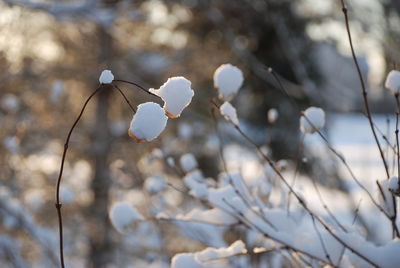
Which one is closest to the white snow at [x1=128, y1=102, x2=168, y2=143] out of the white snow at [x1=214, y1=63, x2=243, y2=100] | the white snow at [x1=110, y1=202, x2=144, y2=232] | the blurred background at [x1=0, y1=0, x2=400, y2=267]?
the white snow at [x1=214, y1=63, x2=243, y2=100]

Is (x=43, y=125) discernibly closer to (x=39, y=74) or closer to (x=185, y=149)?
(x=39, y=74)

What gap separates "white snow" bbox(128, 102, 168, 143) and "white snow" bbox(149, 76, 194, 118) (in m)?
0.02

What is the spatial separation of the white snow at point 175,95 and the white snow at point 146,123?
24 mm

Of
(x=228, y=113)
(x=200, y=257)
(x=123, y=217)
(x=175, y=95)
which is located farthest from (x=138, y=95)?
(x=175, y=95)

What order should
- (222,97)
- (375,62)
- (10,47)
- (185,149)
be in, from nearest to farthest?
(222,97)
(10,47)
(375,62)
(185,149)

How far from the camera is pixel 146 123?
34.0 inches

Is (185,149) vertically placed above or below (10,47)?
above

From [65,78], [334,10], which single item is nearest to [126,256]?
[65,78]

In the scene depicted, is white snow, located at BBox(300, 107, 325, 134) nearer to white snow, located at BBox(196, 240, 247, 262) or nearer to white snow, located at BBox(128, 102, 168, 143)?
white snow, located at BBox(196, 240, 247, 262)

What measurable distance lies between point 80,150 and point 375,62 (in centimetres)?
432

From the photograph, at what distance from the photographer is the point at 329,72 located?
21.6 feet

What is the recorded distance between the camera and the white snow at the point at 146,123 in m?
0.86

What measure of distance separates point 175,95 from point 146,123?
0.31 ft

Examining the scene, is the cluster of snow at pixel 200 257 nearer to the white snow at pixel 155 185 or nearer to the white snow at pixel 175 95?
the white snow at pixel 175 95
